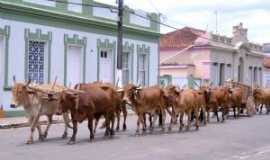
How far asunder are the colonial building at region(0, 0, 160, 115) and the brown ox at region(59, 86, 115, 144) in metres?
8.97

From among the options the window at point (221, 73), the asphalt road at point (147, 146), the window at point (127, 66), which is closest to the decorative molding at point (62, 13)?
the window at point (127, 66)

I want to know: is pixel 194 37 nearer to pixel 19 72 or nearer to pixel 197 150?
pixel 19 72

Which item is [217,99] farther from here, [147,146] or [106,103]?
[147,146]

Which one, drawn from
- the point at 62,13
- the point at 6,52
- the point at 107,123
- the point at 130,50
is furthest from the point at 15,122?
the point at 130,50

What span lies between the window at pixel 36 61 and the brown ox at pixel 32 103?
9907 millimetres

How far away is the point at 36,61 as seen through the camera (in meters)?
26.5

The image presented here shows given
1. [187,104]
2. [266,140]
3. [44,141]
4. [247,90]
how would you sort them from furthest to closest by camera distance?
[247,90]
[187,104]
[266,140]
[44,141]

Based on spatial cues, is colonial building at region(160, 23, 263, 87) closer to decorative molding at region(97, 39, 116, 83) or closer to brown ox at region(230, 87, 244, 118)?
decorative molding at region(97, 39, 116, 83)

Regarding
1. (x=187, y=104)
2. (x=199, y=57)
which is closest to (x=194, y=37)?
(x=199, y=57)

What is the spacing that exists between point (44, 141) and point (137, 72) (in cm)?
1882

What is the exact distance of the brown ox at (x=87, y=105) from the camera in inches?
617

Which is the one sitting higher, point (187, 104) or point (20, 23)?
point (20, 23)

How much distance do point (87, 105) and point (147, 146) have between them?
6.43 ft

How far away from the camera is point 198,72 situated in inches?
1895
